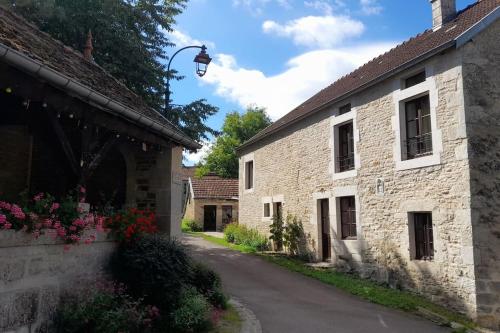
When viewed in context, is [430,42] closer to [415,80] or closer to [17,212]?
[415,80]

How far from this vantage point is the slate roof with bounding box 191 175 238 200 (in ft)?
88.5

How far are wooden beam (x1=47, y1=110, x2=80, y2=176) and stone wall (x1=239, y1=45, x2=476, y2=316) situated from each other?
7.26 meters

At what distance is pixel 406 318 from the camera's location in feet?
25.1

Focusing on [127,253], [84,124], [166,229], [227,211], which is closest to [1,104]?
[84,124]

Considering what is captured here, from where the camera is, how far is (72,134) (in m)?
6.59

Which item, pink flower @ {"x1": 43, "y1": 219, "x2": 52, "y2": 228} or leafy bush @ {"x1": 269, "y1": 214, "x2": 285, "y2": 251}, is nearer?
pink flower @ {"x1": 43, "y1": 219, "x2": 52, "y2": 228}

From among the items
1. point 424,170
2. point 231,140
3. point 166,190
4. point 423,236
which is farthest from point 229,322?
point 231,140

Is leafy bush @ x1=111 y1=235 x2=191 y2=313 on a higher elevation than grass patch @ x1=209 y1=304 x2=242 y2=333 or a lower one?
higher

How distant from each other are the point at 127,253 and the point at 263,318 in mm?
2760

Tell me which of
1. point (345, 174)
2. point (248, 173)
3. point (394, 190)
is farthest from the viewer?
point (248, 173)

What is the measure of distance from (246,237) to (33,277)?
1417cm

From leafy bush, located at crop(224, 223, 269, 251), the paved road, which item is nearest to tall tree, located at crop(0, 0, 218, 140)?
leafy bush, located at crop(224, 223, 269, 251)

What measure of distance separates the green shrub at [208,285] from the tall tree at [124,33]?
25.7 ft

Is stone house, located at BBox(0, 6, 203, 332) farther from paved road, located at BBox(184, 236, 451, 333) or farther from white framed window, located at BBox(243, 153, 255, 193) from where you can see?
white framed window, located at BBox(243, 153, 255, 193)
